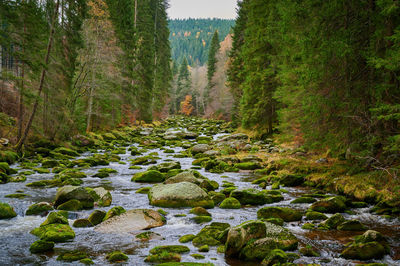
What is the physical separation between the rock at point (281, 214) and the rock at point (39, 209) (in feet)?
17.8

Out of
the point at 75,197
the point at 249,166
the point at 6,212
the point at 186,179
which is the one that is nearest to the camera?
the point at 6,212

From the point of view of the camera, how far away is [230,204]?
28.3 feet

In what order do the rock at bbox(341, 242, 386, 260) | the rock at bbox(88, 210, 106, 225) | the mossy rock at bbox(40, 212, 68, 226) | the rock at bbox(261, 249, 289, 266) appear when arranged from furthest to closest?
A: the rock at bbox(88, 210, 106, 225)
the mossy rock at bbox(40, 212, 68, 226)
the rock at bbox(341, 242, 386, 260)
the rock at bbox(261, 249, 289, 266)

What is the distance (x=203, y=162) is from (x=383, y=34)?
10.3 m

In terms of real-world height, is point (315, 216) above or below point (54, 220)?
above

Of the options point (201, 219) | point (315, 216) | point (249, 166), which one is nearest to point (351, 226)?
point (315, 216)

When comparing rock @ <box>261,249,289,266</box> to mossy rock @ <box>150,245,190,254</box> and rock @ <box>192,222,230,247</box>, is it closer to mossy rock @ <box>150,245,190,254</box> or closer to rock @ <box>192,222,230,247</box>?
rock @ <box>192,222,230,247</box>

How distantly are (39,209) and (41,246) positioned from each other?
2.60 meters

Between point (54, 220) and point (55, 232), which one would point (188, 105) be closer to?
point (54, 220)

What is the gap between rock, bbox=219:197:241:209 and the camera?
28.1 feet

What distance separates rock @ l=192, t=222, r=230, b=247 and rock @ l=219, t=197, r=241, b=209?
1.79 metres

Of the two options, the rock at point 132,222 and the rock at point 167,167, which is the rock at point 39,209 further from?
the rock at point 167,167

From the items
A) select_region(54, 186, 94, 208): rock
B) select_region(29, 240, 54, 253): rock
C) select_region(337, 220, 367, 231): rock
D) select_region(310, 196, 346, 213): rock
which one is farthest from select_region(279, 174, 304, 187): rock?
select_region(29, 240, 54, 253): rock

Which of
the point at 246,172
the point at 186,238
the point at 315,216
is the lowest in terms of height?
the point at 246,172
